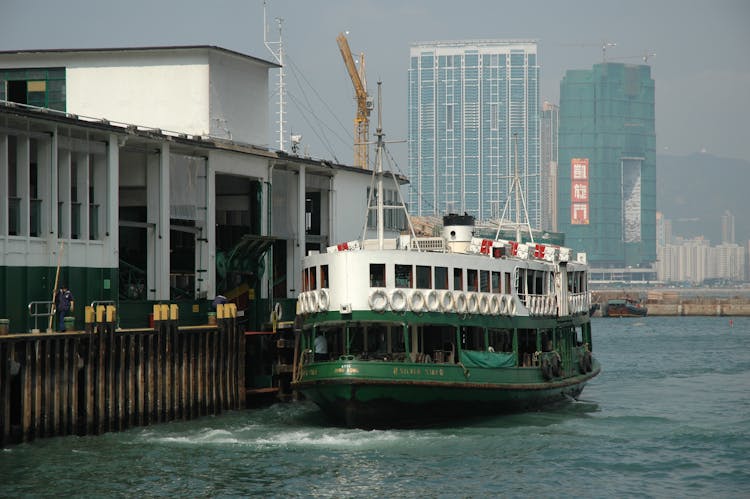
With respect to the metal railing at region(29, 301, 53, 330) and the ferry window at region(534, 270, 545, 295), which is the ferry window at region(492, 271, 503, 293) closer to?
→ the ferry window at region(534, 270, 545, 295)

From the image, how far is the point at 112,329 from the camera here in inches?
1375

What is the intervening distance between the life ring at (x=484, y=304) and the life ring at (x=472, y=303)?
8.3 inches

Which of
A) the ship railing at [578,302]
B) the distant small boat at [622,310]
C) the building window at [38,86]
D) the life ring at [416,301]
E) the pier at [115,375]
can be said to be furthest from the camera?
the distant small boat at [622,310]

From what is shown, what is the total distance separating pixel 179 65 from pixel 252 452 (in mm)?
19439

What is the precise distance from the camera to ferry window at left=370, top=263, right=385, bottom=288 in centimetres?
3597

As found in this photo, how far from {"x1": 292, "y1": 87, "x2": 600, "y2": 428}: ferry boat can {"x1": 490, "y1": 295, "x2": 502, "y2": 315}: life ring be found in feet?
0.16

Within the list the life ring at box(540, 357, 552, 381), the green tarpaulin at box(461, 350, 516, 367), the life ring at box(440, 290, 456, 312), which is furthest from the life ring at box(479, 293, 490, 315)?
the life ring at box(540, 357, 552, 381)

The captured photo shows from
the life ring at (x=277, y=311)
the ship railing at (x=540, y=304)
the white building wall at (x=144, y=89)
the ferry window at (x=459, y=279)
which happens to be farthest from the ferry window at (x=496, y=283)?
the white building wall at (x=144, y=89)

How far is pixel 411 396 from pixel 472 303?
4.09m

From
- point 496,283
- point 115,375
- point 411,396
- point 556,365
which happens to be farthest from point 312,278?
point 556,365

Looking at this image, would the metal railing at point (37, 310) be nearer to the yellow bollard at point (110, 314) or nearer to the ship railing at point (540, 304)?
the yellow bollard at point (110, 314)

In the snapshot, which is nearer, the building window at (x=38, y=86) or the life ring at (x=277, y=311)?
the life ring at (x=277, y=311)

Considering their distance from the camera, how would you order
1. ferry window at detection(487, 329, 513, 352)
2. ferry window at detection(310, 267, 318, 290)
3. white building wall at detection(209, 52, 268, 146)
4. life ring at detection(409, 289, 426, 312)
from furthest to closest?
white building wall at detection(209, 52, 268, 146) → ferry window at detection(487, 329, 513, 352) → ferry window at detection(310, 267, 318, 290) → life ring at detection(409, 289, 426, 312)

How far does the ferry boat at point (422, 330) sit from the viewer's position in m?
35.2
